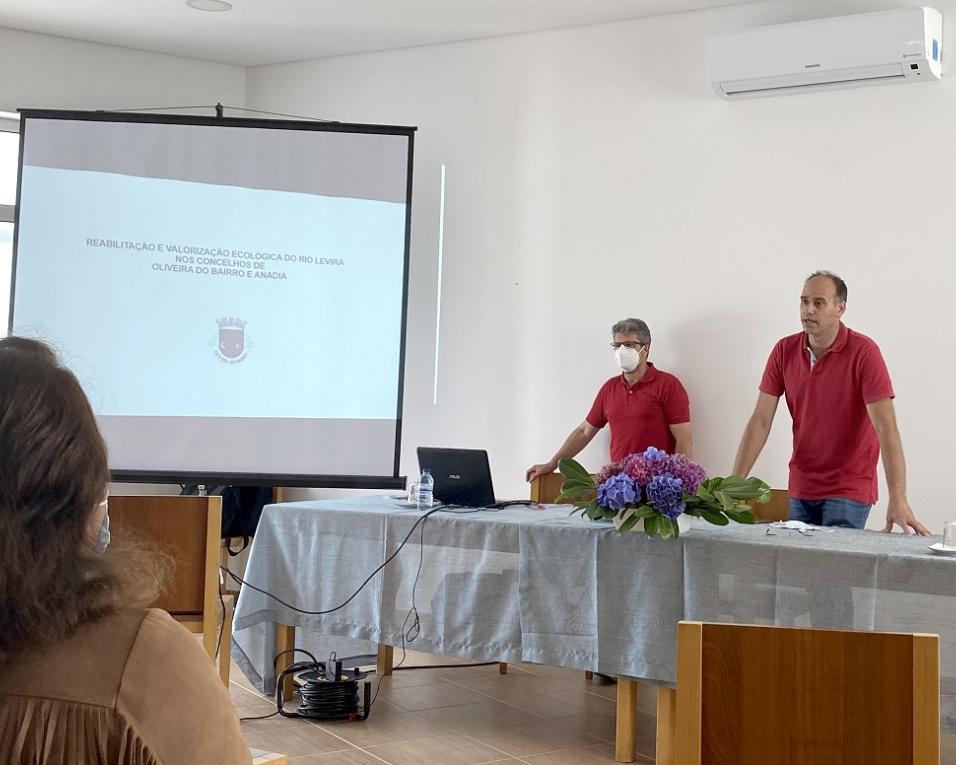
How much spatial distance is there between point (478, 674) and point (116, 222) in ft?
7.42

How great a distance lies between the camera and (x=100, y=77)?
5.86 meters

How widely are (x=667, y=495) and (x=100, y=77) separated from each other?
435 cm

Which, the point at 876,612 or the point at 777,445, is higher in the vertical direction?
the point at 777,445

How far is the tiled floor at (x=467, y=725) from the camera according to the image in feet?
10.7

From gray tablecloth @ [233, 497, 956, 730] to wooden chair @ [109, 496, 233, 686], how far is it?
2.86ft

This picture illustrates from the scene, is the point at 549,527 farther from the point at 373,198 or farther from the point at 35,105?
the point at 35,105

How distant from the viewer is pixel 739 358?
188 inches

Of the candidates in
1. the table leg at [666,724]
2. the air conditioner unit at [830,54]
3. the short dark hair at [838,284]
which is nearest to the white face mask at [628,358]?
the short dark hair at [838,284]

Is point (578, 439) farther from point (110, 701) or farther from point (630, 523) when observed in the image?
point (110, 701)

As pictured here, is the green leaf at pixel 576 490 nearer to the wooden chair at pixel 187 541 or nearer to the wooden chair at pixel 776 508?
the wooden chair at pixel 776 508

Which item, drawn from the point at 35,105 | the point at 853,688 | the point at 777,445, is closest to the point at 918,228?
the point at 777,445

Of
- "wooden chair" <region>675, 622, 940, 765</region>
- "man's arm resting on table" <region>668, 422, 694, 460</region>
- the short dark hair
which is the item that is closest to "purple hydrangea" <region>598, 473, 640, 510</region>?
the short dark hair

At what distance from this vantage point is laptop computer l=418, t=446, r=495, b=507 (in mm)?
3744

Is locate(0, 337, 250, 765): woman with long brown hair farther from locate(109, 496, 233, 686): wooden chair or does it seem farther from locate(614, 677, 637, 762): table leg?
locate(614, 677, 637, 762): table leg
